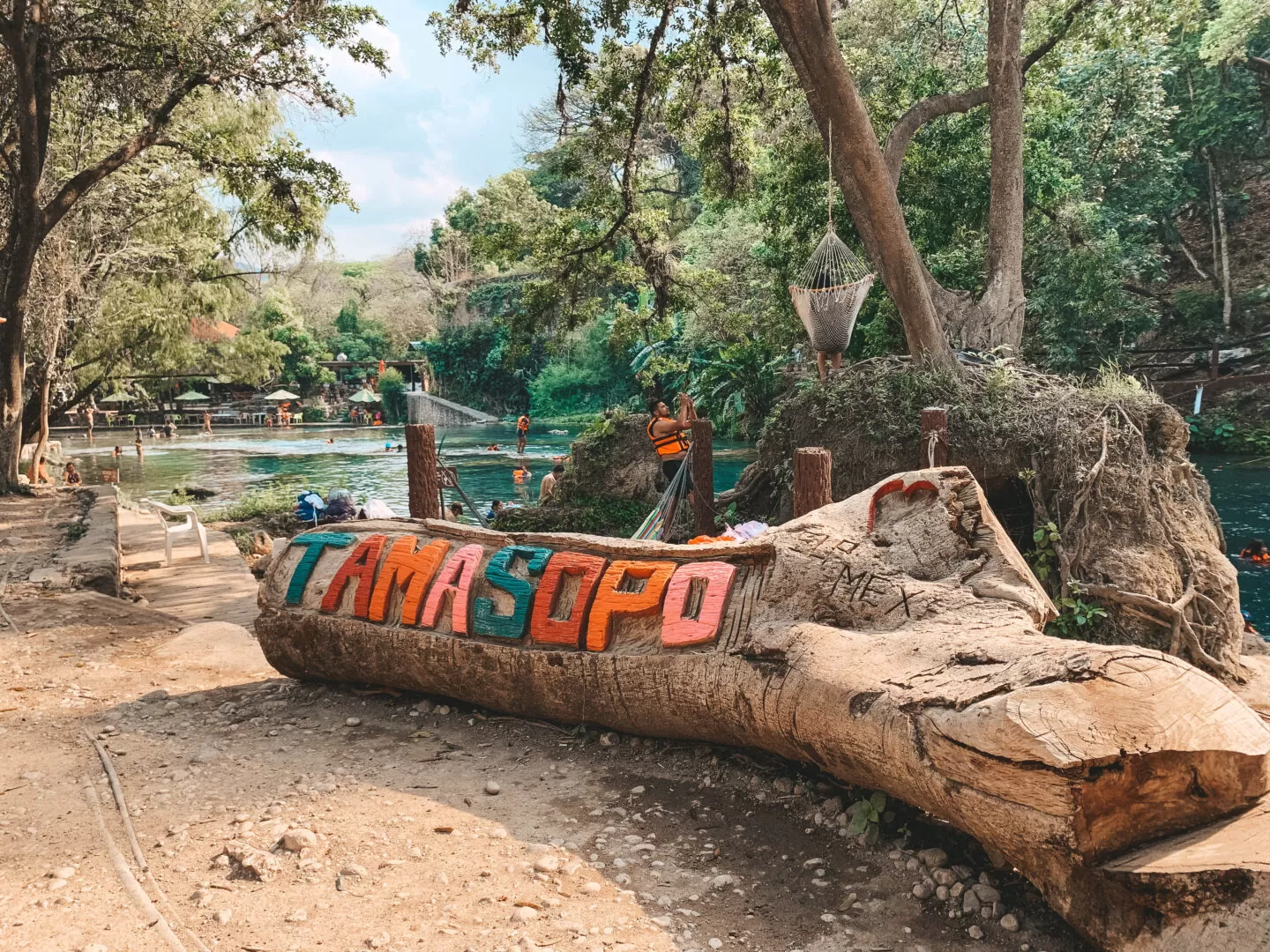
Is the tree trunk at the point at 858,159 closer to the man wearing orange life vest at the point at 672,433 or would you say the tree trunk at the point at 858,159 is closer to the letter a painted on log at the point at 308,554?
the man wearing orange life vest at the point at 672,433

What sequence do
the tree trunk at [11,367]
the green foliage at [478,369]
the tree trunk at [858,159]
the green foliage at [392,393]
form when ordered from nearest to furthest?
the tree trunk at [858,159]
the tree trunk at [11,367]
the green foliage at [478,369]
the green foliage at [392,393]

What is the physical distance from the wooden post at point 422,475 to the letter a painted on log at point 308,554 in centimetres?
198

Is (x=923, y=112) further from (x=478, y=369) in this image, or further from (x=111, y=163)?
(x=478, y=369)

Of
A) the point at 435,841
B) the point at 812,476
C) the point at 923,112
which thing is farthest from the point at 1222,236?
the point at 435,841

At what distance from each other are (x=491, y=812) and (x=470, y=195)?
36370 mm

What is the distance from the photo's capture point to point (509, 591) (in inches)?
140

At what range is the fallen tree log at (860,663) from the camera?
2.00 meters

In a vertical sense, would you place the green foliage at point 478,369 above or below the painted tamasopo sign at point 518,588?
above

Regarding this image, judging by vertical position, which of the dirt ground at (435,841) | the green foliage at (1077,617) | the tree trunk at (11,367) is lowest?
the green foliage at (1077,617)

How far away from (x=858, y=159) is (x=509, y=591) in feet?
15.1

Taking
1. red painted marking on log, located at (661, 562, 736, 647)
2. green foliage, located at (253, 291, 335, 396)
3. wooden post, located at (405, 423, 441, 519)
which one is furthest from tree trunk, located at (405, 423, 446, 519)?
green foliage, located at (253, 291, 335, 396)

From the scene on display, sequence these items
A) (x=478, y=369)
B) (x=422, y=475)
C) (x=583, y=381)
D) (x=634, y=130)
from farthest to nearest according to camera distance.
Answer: (x=478, y=369) < (x=583, y=381) < (x=634, y=130) < (x=422, y=475)

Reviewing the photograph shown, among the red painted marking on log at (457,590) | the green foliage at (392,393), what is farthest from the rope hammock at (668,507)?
the green foliage at (392,393)

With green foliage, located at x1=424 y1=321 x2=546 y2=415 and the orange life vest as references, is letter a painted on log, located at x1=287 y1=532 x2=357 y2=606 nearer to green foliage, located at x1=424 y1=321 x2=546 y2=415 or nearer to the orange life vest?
the orange life vest
